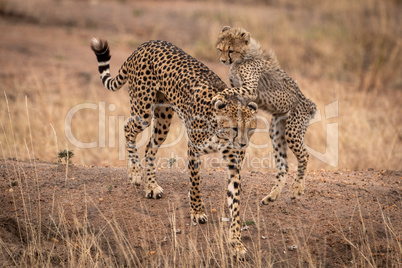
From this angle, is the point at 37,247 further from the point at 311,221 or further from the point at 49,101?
the point at 49,101

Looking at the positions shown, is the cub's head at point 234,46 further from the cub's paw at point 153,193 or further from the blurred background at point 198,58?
the cub's paw at point 153,193

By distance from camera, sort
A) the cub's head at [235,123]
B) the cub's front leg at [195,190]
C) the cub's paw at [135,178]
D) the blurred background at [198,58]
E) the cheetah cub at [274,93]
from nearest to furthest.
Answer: the cub's head at [235,123] → the cub's front leg at [195,190] → the cheetah cub at [274,93] → the cub's paw at [135,178] → the blurred background at [198,58]

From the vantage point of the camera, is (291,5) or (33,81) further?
(291,5)

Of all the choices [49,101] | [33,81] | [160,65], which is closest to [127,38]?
[33,81]

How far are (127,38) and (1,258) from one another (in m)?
8.53

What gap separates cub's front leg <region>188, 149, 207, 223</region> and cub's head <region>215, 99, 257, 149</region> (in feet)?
1.20

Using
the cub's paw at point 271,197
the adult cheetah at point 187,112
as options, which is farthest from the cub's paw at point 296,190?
the adult cheetah at point 187,112

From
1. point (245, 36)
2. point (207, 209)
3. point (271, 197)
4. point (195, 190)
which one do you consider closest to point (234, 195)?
point (195, 190)

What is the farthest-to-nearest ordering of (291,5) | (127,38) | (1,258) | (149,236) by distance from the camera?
1. (291,5)
2. (127,38)
3. (149,236)
4. (1,258)

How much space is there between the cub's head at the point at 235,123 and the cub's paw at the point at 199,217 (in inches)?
27.7

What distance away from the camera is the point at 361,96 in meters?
8.57

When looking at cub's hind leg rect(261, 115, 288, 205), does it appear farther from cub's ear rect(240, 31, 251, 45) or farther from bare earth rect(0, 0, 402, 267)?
cub's ear rect(240, 31, 251, 45)

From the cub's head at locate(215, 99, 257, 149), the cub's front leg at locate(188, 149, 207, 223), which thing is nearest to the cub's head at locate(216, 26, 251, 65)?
the cub's head at locate(215, 99, 257, 149)

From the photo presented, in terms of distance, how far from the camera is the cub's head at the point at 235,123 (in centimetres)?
393
